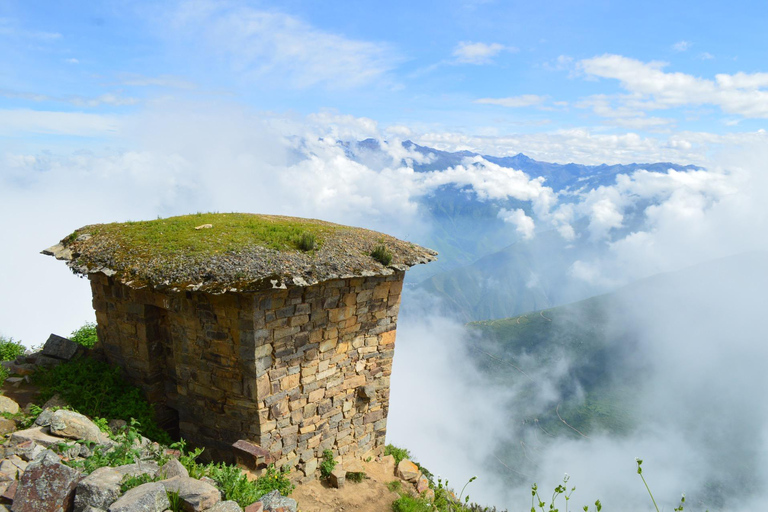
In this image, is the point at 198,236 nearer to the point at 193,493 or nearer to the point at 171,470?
the point at 171,470

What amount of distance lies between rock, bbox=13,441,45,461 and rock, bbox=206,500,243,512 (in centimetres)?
291

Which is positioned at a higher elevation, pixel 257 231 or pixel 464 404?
pixel 257 231

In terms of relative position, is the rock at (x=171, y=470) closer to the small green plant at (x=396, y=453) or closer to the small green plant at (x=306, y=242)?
the small green plant at (x=306, y=242)

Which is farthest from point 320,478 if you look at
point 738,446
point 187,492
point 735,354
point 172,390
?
point 735,354

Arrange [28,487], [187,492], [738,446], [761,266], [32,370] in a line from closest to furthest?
[28,487]
[187,492]
[32,370]
[738,446]
[761,266]

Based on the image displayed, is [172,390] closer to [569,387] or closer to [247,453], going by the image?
[247,453]

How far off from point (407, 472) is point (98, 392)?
7547mm

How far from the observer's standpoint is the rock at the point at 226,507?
6008 mm

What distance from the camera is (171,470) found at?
22.5 ft

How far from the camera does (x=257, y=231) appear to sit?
10656 millimetres

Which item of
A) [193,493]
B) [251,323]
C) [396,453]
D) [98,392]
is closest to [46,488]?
[193,493]

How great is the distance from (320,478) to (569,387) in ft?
350

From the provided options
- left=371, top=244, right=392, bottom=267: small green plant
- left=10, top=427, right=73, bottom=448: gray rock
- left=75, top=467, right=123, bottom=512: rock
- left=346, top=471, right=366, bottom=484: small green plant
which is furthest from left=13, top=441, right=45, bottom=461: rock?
left=371, top=244, right=392, bottom=267: small green plant

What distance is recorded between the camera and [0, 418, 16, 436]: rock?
301 inches
